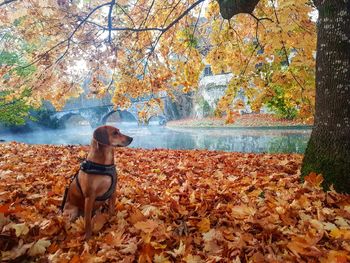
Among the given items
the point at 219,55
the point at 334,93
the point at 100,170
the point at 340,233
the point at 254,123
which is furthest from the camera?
the point at 254,123

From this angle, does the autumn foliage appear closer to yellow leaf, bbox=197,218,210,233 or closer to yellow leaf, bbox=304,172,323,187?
yellow leaf, bbox=304,172,323,187

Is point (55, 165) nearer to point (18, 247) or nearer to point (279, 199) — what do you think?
point (18, 247)

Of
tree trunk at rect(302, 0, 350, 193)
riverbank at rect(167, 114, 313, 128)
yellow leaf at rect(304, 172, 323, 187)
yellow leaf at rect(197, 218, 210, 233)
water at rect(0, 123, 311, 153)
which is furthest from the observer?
riverbank at rect(167, 114, 313, 128)

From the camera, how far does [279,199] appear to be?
Result: 3.11m

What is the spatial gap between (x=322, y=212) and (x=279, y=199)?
508 millimetres

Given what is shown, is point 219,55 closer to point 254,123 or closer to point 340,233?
point 340,233

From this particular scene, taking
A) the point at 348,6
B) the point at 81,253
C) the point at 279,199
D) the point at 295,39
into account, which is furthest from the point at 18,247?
the point at 295,39

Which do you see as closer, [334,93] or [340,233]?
[340,233]

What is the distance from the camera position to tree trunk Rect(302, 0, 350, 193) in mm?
3213

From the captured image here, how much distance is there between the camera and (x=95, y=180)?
9.25 feet

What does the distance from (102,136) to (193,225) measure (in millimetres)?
1264

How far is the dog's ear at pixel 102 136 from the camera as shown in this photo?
9.56 ft

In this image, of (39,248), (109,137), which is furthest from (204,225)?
(39,248)

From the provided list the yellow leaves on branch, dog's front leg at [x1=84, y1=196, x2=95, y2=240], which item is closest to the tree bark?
the yellow leaves on branch
